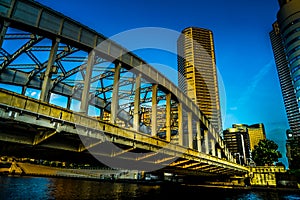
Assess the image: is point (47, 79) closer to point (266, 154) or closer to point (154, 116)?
point (154, 116)

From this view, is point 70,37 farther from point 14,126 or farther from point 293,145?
point 293,145

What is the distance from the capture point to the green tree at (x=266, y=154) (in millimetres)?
69812

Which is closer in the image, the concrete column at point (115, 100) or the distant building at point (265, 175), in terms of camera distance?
the concrete column at point (115, 100)

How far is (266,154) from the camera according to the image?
232 ft

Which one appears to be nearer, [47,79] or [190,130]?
[47,79]

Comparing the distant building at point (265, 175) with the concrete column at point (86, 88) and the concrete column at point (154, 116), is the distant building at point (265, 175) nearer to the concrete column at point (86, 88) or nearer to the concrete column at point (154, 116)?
the concrete column at point (154, 116)

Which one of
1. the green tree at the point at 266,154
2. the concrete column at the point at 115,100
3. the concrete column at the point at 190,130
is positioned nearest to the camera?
the concrete column at the point at 115,100

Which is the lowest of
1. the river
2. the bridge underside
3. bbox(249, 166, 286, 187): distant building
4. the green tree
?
the river

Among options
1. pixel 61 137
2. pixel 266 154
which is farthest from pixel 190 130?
pixel 266 154

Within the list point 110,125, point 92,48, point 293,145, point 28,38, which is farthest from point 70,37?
point 293,145

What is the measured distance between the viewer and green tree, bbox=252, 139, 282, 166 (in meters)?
69.8

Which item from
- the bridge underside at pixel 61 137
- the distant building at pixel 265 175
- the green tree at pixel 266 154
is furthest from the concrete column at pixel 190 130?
the green tree at pixel 266 154

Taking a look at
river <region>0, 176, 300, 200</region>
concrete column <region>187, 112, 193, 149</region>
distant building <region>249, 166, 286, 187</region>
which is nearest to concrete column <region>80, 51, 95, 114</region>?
river <region>0, 176, 300, 200</region>

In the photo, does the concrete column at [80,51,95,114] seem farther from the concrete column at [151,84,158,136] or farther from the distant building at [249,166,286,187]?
the distant building at [249,166,286,187]
